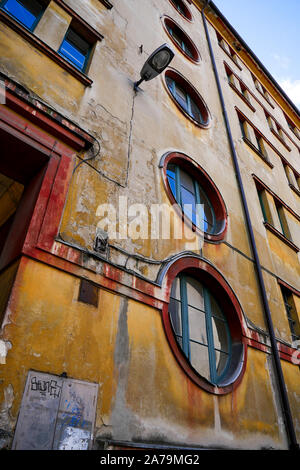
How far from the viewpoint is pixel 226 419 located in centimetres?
389

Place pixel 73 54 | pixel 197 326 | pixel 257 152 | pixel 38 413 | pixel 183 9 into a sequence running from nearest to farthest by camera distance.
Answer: pixel 38 413 → pixel 197 326 → pixel 73 54 → pixel 257 152 → pixel 183 9

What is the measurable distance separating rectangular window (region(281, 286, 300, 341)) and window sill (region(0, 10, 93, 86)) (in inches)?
235

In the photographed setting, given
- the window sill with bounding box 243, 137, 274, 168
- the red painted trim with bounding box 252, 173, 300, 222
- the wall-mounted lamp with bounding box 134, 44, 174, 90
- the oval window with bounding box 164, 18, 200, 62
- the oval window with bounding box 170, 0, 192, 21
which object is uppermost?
the oval window with bounding box 170, 0, 192, 21

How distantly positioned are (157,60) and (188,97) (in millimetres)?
3259

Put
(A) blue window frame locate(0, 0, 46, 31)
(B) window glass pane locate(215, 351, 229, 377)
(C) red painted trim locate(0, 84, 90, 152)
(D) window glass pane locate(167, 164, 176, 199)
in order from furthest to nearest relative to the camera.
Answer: (D) window glass pane locate(167, 164, 176, 199) < (A) blue window frame locate(0, 0, 46, 31) < (B) window glass pane locate(215, 351, 229, 377) < (C) red painted trim locate(0, 84, 90, 152)

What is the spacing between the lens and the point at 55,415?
8.10 feet

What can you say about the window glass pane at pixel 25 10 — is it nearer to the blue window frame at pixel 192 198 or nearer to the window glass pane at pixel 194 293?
the blue window frame at pixel 192 198

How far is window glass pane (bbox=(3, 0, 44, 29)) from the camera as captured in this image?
470cm

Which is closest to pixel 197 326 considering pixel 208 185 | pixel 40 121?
pixel 208 185

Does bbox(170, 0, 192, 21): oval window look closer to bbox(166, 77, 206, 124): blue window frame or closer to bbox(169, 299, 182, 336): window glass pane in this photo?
bbox(166, 77, 206, 124): blue window frame

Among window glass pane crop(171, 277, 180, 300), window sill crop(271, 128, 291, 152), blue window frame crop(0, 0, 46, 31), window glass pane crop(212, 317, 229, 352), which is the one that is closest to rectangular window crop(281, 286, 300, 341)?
window glass pane crop(212, 317, 229, 352)

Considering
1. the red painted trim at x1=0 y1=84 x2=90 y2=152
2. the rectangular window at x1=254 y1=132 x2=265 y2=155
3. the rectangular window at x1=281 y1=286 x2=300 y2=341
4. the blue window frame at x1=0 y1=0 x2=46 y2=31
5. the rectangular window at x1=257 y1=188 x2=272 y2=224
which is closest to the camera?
the red painted trim at x1=0 y1=84 x2=90 y2=152

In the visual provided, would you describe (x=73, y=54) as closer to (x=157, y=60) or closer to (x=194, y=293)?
(x=157, y=60)

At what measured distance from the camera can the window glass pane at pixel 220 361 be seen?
178 inches
